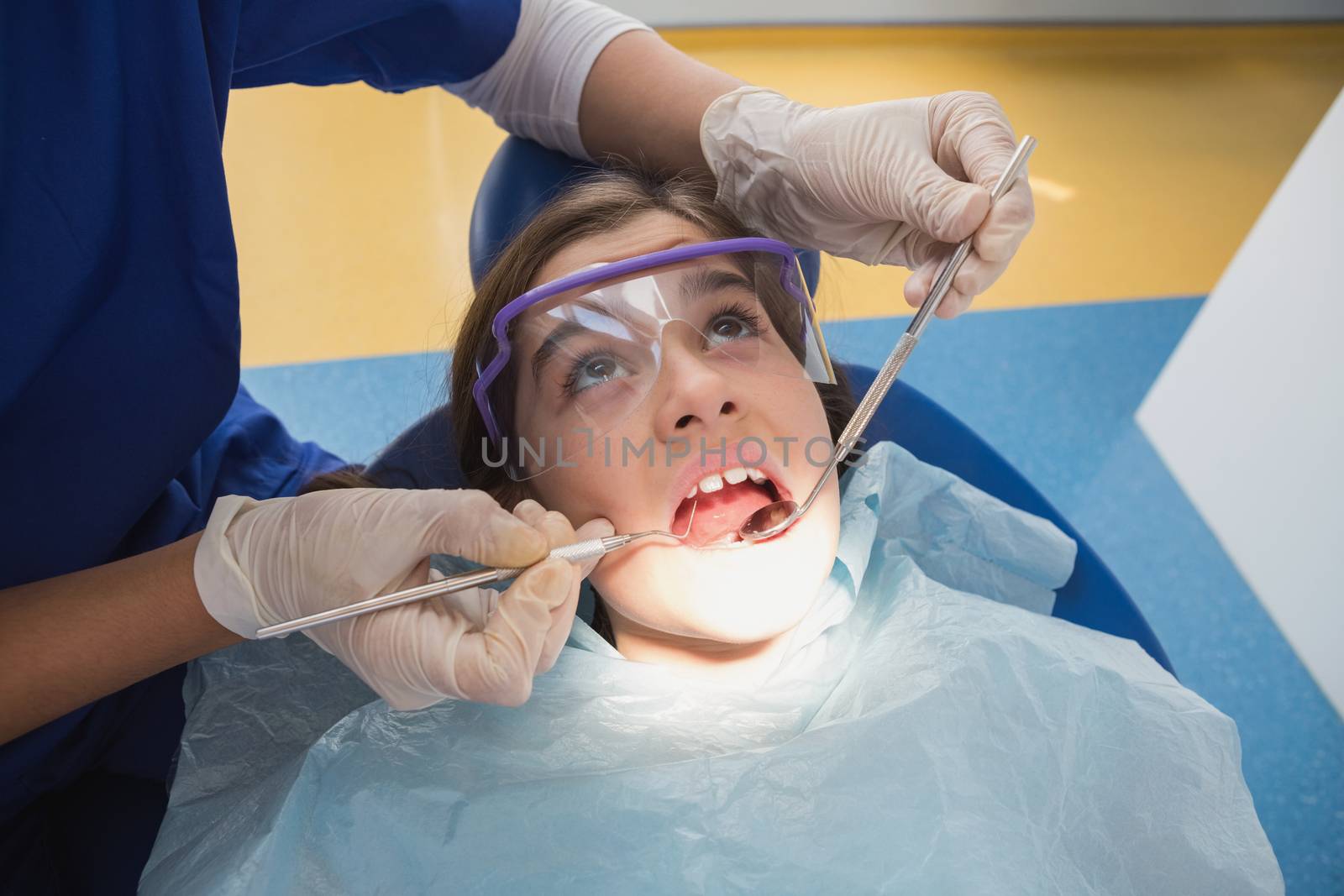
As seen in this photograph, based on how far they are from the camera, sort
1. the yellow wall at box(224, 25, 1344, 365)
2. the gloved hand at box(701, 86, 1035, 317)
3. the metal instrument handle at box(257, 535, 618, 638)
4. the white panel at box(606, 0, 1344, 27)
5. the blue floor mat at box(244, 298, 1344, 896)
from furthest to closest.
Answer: the white panel at box(606, 0, 1344, 27) → the yellow wall at box(224, 25, 1344, 365) → the blue floor mat at box(244, 298, 1344, 896) → the gloved hand at box(701, 86, 1035, 317) → the metal instrument handle at box(257, 535, 618, 638)

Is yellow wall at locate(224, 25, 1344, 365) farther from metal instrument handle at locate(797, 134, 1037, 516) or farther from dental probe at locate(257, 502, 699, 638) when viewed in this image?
dental probe at locate(257, 502, 699, 638)

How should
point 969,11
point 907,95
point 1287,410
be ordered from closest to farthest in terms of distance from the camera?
point 1287,410 → point 907,95 → point 969,11

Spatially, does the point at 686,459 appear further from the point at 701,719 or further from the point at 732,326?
the point at 701,719

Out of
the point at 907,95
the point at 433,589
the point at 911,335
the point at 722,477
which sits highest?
the point at 907,95

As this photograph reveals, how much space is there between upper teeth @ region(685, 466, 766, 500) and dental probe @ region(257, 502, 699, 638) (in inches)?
4.8

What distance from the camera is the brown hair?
1.32 metres

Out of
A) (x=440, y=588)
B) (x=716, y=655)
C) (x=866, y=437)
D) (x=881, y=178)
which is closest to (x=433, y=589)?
(x=440, y=588)

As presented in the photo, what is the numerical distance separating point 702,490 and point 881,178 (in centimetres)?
46

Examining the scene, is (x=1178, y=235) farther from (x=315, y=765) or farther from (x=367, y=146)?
(x=315, y=765)

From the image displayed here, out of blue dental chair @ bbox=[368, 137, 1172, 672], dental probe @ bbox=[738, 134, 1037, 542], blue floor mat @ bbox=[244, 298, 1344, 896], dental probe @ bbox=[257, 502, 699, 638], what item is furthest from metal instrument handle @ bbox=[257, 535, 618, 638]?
blue floor mat @ bbox=[244, 298, 1344, 896]

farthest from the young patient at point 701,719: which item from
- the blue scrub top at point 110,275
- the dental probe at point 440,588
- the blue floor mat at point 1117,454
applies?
the blue floor mat at point 1117,454

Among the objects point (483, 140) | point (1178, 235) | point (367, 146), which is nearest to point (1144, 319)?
point (1178, 235)

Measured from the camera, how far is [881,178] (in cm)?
128

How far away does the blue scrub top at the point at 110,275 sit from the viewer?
1009 mm
